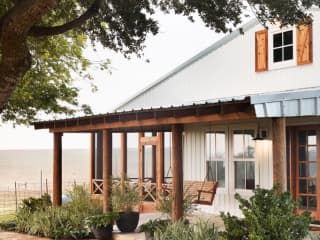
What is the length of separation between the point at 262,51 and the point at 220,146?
8.44 feet

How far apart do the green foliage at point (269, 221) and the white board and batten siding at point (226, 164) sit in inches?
180

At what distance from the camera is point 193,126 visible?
14.9 meters

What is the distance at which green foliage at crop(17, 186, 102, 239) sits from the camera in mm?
12055

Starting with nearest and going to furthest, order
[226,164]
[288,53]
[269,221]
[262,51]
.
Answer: [269,221], [288,53], [262,51], [226,164]

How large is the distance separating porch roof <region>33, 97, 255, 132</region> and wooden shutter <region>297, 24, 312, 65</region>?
3.62 metres

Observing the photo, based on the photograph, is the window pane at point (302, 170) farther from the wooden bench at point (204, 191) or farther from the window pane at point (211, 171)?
the window pane at point (211, 171)

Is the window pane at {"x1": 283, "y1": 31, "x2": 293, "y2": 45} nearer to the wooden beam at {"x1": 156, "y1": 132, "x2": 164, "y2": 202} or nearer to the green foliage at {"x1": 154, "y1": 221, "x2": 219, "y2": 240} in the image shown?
the wooden beam at {"x1": 156, "y1": 132, "x2": 164, "y2": 202}

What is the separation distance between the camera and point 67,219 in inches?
486

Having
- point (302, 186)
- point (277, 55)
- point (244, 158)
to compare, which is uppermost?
point (277, 55)

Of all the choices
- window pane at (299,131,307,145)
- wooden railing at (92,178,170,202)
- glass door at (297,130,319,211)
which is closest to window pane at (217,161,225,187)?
wooden railing at (92,178,170,202)

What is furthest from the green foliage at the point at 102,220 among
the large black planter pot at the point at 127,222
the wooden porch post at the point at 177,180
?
the wooden porch post at the point at 177,180

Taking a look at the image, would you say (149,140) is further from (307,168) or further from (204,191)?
(307,168)

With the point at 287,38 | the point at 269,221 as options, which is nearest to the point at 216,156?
the point at 287,38

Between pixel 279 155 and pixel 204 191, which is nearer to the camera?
pixel 279 155
